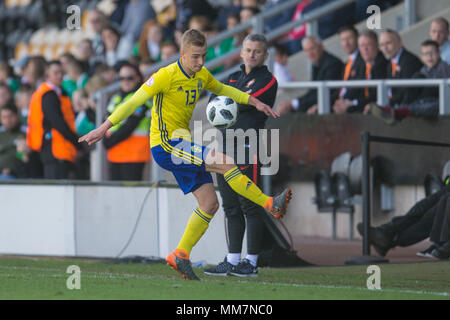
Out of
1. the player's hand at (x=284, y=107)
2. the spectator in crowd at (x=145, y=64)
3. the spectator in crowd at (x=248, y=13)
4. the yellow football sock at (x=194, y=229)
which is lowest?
the yellow football sock at (x=194, y=229)

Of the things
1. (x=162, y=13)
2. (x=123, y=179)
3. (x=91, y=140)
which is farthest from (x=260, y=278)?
(x=162, y=13)

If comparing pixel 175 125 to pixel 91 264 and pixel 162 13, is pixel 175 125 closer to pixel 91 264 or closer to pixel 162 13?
pixel 91 264

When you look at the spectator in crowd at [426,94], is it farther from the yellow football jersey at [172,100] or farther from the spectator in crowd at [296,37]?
the yellow football jersey at [172,100]

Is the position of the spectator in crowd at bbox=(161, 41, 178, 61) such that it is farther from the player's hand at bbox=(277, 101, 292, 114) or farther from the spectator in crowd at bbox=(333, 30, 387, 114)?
the spectator in crowd at bbox=(333, 30, 387, 114)

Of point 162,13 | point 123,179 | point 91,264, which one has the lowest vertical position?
point 91,264

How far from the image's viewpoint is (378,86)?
37.8 ft

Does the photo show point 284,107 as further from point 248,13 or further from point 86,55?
point 86,55

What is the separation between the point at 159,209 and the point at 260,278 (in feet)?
7.95

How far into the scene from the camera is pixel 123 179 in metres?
11.8

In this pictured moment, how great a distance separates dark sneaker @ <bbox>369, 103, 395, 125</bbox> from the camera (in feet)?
35.9

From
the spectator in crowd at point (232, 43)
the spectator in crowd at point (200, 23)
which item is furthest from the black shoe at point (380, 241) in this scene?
the spectator in crowd at point (200, 23)

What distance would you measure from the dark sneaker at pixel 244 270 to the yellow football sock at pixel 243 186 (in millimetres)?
837

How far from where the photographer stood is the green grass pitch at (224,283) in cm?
692

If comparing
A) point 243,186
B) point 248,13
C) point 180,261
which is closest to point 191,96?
point 243,186
